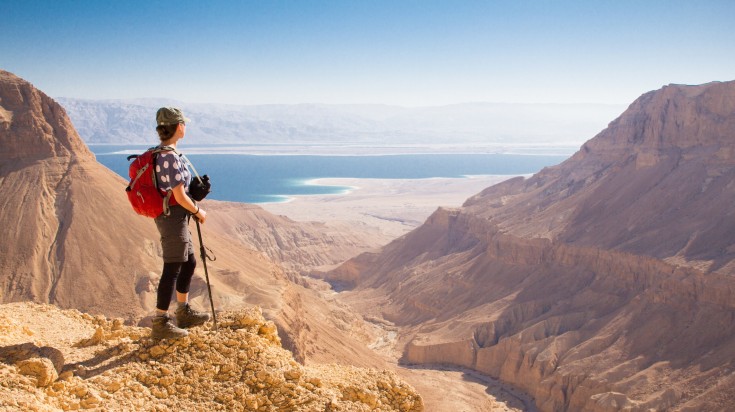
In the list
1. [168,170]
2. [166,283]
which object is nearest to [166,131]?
[168,170]

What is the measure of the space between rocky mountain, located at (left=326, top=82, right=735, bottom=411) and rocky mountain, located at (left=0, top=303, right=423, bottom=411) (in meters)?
26.8

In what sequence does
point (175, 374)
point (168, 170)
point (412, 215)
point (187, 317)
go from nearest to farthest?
point (175, 374) < point (168, 170) < point (187, 317) < point (412, 215)

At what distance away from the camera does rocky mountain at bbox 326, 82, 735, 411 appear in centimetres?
3472

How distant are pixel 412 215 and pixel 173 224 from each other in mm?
118820

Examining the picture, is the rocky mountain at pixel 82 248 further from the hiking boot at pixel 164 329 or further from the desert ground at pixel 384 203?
the desert ground at pixel 384 203

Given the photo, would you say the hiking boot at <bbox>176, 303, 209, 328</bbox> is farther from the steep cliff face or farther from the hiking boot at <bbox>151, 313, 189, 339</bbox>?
the steep cliff face

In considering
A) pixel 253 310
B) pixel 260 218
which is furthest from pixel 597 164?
pixel 253 310

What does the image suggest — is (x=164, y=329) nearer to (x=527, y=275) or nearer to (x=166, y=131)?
(x=166, y=131)

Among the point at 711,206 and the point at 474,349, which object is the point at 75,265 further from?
the point at 711,206

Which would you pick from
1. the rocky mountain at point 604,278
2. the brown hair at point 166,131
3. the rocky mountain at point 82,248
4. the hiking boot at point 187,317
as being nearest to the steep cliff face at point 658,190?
the rocky mountain at point 604,278

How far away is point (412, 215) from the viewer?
126500 millimetres

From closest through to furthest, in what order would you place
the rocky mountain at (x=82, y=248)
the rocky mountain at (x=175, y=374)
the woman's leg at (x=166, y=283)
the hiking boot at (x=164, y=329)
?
1. the rocky mountain at (x=175, y=374)
2. the hiking boot at (x=164, y=329)
3. the woman's leg at (x=166, y=283)
4. the rocky mountain at (x=82, y=248)

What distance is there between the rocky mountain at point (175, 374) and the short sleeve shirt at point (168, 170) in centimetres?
193

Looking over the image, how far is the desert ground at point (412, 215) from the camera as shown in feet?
119
